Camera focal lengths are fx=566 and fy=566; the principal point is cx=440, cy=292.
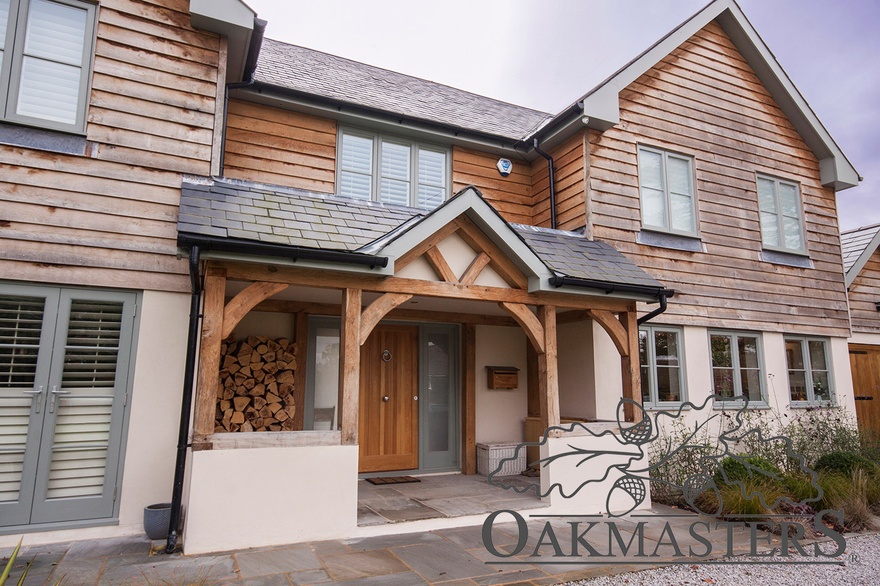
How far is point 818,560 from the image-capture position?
16.8 ft

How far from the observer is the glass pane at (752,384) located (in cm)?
917

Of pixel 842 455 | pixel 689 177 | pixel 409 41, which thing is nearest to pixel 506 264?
pixel 689 177

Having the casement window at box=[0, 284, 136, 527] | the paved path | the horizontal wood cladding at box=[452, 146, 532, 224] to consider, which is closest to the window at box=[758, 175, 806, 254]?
the horizontal wood cladding at box=[452, 146, 532, 224]

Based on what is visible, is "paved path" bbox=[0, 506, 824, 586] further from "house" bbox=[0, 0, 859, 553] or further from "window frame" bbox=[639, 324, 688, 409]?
"window frame" bbox=[639, 324, 688, 409]

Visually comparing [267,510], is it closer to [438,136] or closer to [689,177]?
[438,136]

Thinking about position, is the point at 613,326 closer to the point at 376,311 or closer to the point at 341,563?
the point at 376,311

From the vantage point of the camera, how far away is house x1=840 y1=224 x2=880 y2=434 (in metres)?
11.0

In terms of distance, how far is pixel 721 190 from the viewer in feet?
31.3

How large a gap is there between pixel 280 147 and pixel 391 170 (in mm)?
1621

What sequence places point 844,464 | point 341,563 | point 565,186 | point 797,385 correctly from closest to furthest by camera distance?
point 341,563
point 844,464
point 565,186
point 797,385

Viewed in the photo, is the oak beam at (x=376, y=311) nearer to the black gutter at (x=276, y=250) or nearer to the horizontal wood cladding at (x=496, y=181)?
the black gutter at (x=276, y=250)

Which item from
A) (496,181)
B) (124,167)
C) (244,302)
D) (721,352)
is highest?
(496,181)

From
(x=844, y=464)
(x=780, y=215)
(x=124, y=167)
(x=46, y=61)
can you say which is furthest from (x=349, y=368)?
(x=780, y=215)

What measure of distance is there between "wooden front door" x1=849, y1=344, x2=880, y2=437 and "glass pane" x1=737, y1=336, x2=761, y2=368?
3054mm
